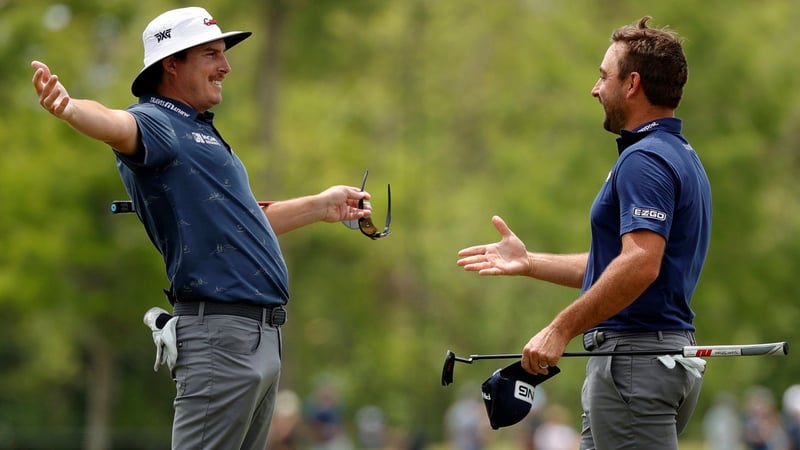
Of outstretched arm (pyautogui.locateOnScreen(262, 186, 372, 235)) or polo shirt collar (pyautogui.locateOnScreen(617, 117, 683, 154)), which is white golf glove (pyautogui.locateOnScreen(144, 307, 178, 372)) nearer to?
outstretched arm (pyautogui.locateOnScreen(262, 186, 372, 235))

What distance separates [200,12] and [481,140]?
142 feet

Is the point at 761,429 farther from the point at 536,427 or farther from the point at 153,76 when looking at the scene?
the point at 153,76

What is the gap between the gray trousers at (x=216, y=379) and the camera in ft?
20.0

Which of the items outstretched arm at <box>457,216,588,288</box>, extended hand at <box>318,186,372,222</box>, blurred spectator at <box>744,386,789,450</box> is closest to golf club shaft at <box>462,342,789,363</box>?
outstretched arm at <box>457,216,588,288</box>

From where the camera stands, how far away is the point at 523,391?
641cm

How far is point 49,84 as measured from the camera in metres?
5.53

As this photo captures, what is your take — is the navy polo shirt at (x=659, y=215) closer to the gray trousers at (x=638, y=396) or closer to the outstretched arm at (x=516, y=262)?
the gray trousers at (x=638, y=396)

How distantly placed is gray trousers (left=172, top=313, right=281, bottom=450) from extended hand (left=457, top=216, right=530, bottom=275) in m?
1.25

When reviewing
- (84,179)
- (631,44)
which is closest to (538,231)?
(84,179)

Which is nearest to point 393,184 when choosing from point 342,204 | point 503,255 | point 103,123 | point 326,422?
point 326,422

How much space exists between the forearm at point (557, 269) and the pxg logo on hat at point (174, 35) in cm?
205

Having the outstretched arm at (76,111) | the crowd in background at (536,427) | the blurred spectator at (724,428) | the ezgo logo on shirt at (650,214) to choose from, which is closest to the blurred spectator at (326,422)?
the crowd in background at (536,427)

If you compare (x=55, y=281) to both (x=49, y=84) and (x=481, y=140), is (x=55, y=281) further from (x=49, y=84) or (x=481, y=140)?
(x=481, y=140)

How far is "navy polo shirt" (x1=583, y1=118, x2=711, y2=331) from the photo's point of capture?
592 centimetres
